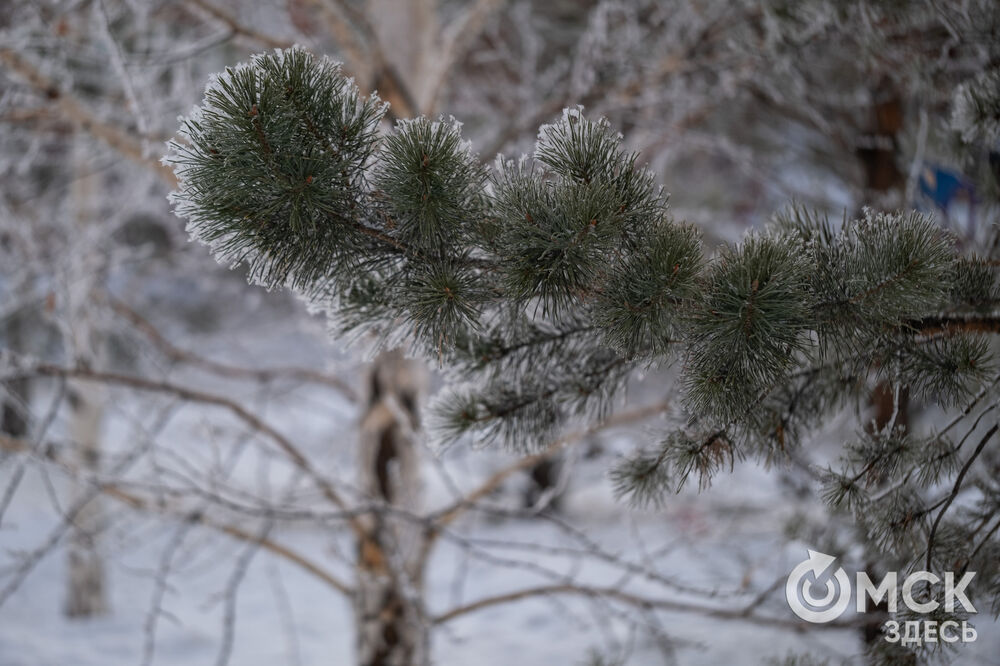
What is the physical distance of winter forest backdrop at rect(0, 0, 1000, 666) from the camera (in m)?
0.96

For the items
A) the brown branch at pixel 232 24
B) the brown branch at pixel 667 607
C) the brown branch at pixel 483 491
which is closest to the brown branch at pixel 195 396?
the brown branch at pixel 483 491

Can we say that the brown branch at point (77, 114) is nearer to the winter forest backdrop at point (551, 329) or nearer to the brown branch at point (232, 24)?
the winter forest backdrop at point (551, 329)

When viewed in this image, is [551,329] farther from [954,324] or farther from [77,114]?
[77,114]

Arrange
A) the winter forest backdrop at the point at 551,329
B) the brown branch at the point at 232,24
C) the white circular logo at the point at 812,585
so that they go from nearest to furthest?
the winter forest backdrop at the point at 551,329 < the white circular logo at the point at 812,585 < the brown branch at the point at 232,24

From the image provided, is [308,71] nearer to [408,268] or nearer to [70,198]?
[408,268]

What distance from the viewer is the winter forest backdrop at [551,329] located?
956 mm

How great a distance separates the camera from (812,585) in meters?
1.65

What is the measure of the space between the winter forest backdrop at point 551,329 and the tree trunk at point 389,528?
1cm

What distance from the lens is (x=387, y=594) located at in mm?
2430

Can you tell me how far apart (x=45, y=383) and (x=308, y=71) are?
1125 cm

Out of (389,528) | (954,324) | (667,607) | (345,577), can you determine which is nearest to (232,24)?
(389,528)

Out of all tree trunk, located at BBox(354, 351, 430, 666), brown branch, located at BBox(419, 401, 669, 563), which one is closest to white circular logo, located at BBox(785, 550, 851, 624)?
brown branch, located at BBox(419, 401, 669, 563)

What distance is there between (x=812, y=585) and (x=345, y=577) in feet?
15.8

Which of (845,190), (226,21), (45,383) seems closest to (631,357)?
(226,21)
